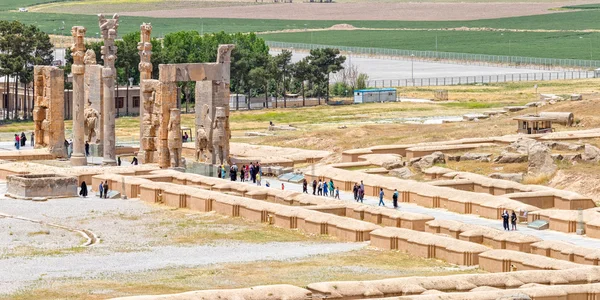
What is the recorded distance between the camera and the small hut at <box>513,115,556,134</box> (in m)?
93.2

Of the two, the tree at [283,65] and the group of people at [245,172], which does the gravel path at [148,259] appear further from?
the tree at [283,65]

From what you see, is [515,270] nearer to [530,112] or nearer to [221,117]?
[221,117]

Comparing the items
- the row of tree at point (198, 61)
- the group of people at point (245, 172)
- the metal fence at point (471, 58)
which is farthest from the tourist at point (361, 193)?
the metal fence at point (471, 58)

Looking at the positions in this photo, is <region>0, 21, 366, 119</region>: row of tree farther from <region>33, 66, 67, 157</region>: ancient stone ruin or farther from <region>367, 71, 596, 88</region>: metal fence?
<region>33, 66, 67, 157</region>: ancient stone ruin

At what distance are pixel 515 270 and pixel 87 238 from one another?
17.3m

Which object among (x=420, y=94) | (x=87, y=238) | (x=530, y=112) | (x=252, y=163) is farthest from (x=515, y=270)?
(x=420, y=94)

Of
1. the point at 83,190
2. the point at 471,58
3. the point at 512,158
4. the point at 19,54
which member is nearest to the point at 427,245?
the point at 83,190

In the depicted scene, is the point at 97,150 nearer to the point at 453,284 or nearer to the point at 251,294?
the point at 453,284

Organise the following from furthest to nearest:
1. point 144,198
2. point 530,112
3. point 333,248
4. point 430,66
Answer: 1. point 430,66
2. point 530,112
3. point 144,198
4. point 333,248

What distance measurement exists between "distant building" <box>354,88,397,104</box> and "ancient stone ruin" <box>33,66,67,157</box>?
45754mm

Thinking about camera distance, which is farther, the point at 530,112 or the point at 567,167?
the point at 530,112

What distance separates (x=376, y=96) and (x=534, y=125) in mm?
39704

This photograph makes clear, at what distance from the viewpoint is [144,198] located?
243 ft

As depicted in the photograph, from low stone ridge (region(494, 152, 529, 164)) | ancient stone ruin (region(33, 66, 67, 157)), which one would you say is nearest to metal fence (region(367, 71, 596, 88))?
ancient stone ruin (region(33, 66, 67, 157))
